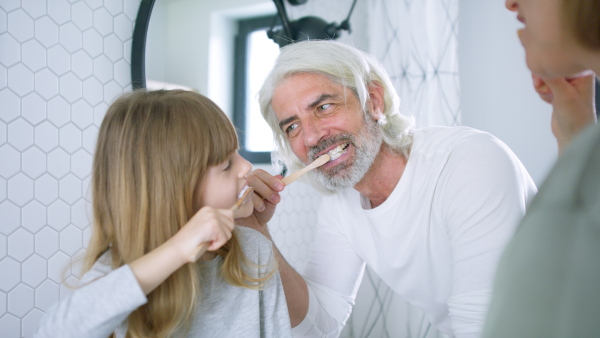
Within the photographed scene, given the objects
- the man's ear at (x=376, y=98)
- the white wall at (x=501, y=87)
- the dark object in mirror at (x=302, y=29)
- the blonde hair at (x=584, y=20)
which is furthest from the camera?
the white wall at (x=501, y=87)

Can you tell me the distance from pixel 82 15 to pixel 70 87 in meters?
0.15

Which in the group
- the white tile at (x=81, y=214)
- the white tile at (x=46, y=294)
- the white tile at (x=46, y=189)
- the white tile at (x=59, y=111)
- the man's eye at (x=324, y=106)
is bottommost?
the white tile at (x=46, y=294)

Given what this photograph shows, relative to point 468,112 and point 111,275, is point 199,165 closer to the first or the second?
point 111,275

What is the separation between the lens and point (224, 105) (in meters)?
1.15

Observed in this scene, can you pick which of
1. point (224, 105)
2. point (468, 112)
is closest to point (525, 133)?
point (468, 112)

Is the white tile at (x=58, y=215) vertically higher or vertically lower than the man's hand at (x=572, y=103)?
lower

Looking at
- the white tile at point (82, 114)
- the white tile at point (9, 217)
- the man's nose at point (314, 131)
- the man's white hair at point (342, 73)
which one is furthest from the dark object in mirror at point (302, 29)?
the white tile at point (9, 217)

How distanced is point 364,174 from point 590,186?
847 mm

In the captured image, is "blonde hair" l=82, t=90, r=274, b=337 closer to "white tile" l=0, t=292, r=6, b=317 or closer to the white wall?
"white tile" l=0, t=292, r=6, b=317

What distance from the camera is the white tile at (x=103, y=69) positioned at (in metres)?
0.91

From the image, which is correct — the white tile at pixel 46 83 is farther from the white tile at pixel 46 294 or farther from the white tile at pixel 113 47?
the white tile at pixel 46 294

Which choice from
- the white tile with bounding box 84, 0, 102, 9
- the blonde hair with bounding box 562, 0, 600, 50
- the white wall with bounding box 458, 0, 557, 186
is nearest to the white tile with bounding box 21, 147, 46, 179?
the white tile with bounding box 84, 0, 102, 9

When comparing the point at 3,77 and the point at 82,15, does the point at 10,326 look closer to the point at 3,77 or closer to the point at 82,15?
the point at 3,77

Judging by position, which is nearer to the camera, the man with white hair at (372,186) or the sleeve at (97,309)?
the sleeve at (97,309)
